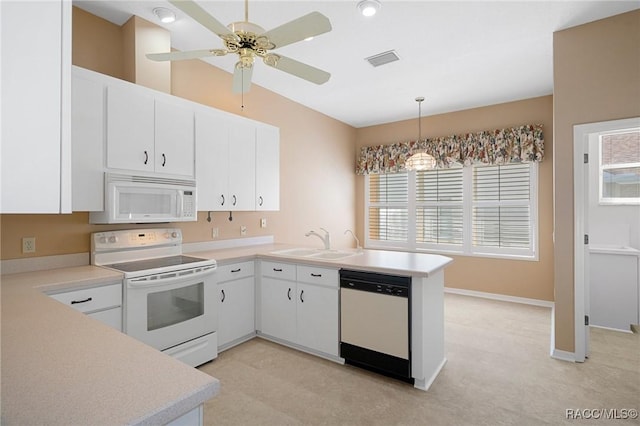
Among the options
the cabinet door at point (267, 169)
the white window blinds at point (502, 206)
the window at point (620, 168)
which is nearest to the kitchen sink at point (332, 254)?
the cabinet door at point (267, 169)

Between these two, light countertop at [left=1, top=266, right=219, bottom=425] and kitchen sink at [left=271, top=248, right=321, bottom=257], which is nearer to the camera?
light countertop at [left=1, top=266, right=219, bottom=425]

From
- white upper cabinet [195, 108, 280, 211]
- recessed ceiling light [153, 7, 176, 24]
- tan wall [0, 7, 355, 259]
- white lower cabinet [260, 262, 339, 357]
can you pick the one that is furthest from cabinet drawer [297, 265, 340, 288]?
recessed ceiling light [153, 7, 176, 24]

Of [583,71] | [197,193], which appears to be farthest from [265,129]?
[583,71]

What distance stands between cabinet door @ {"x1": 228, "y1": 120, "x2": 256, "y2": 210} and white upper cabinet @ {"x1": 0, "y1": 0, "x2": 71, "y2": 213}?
2.75m

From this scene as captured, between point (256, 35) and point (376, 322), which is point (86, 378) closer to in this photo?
point (256, 35)

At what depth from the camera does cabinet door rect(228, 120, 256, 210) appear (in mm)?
3447

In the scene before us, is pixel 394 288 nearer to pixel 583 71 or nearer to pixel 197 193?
pixel 197 193

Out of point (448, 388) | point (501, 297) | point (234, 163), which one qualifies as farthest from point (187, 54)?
point (501, 297)

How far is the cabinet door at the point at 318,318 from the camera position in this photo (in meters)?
2.85

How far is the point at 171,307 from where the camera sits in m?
2.59

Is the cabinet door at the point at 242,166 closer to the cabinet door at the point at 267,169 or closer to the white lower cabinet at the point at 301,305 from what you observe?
the cabinet door at the point at 267,169

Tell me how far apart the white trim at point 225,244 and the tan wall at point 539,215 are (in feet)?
10.1

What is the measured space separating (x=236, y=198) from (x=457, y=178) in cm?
366

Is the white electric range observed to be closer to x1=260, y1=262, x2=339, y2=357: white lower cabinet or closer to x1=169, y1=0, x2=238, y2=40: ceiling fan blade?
x1=260, y1=262, x2=339, y2=357: white lower cabinet
